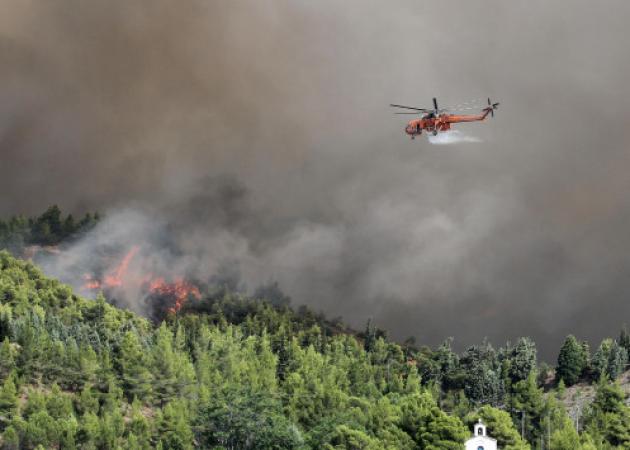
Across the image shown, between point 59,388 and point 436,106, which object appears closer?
point 436,106

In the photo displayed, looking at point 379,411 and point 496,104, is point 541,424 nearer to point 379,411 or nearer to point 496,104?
point 379,411

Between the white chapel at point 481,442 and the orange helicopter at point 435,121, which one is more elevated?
the orange helicopter at point 435,121

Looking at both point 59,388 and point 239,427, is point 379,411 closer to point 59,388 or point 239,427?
point 239,427

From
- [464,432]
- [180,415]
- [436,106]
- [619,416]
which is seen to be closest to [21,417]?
[180,415]

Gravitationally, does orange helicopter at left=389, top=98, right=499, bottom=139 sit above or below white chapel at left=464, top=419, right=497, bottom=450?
above

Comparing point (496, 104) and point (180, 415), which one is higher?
point (496, 104)

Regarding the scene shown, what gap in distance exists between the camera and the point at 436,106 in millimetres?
152750

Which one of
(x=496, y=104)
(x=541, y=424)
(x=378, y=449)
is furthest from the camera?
(x=541, y=424)

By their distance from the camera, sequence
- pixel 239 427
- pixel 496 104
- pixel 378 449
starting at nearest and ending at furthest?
pixel 496 104 → pixel 378 449 → pixel 239 427

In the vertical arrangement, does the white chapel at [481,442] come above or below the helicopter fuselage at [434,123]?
below

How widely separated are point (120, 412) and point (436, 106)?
8362cm

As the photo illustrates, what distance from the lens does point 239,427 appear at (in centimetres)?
17812

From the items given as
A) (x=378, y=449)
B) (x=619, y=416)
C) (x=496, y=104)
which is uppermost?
(x=496, y=104)

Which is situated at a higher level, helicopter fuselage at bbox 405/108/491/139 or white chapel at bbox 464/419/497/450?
helicopter fuselage at bbox 405/108/491/139
